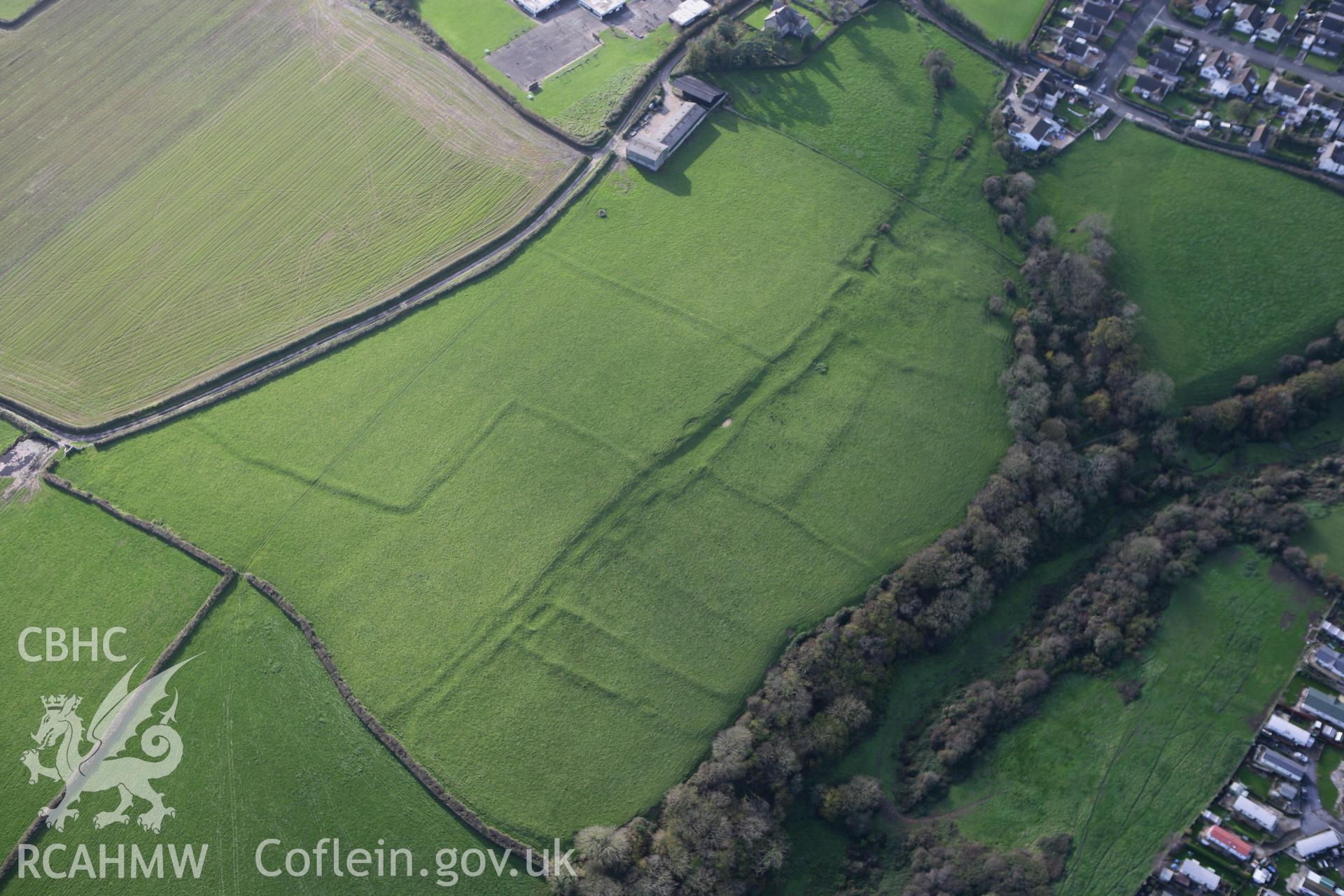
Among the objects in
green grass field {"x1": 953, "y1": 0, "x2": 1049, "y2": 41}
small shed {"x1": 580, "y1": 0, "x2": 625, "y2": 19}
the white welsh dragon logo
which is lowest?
the white welsh dragon logo

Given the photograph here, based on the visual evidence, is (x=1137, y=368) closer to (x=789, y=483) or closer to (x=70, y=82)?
(x=789, y=483)

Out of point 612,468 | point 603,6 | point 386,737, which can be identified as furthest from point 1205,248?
point 386,737

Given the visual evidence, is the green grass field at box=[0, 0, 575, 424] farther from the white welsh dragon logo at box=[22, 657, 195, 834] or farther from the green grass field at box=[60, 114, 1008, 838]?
the white welsh dragon logo at box=[22, 657, 195, 834]

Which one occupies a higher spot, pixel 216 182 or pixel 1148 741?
pixel 216 182

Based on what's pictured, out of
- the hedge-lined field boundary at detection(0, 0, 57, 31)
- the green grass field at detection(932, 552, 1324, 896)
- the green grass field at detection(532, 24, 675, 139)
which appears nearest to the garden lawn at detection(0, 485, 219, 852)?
the green grass field at detection(532, 24, 675, 139)

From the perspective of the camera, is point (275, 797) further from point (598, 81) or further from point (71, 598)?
point (598, 81)

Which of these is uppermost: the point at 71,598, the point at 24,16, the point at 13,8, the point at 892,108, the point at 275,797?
the point at 892,108

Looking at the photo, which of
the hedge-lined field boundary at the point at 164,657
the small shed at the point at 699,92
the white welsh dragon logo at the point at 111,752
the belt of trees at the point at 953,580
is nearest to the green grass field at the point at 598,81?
the small shed at the point at 699,92
